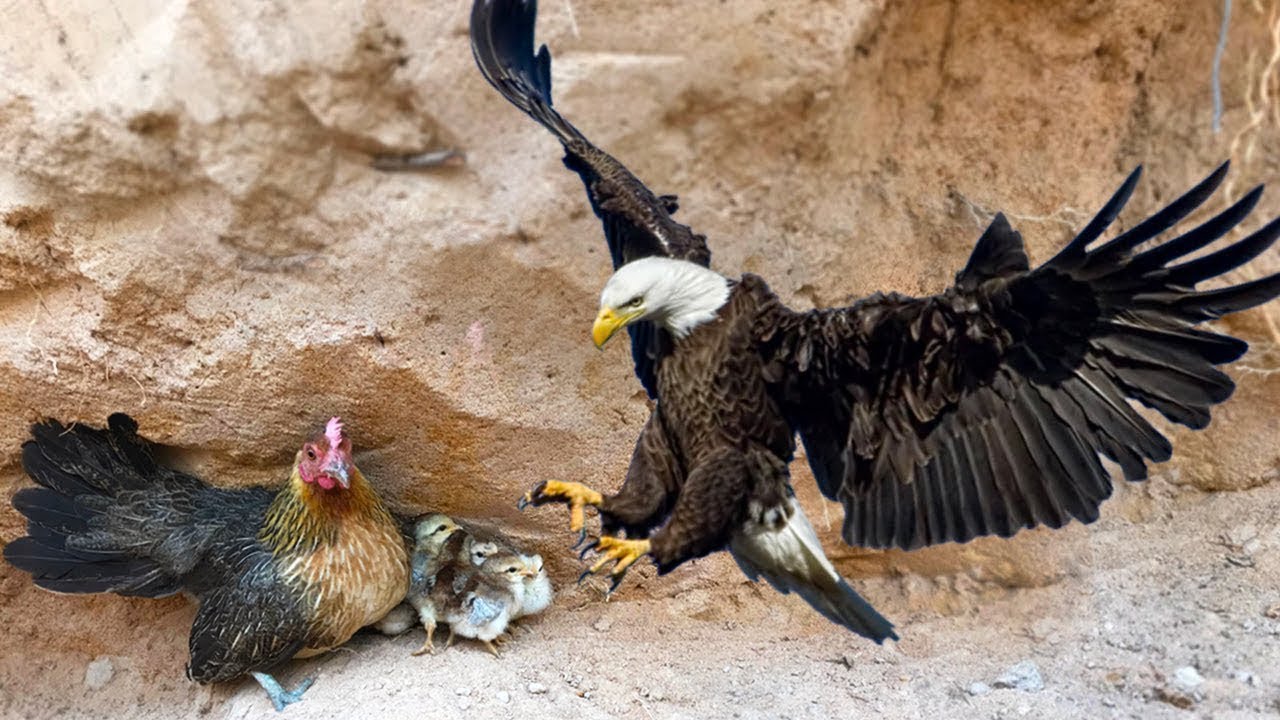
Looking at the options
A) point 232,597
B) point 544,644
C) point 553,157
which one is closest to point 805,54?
point 553,157

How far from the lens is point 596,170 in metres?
2.20

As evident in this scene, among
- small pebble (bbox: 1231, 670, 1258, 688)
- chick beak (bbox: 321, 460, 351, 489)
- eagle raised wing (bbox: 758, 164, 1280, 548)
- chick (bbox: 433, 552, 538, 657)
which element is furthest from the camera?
chick (bbox: 433, 552, 538, 657)

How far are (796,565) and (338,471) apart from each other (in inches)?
49.8

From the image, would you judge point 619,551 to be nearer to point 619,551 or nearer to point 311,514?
point 619,551

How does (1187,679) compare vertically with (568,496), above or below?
below

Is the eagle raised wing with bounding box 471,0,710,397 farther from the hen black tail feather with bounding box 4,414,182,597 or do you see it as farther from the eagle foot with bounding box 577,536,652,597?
the hen black tail feather with bounding box 4,414,182,597

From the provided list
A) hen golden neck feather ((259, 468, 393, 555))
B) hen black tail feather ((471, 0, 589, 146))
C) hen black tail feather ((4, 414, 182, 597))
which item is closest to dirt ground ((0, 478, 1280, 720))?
hen black tail feather ((4, 414, 182, 597))

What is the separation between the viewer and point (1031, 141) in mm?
2775

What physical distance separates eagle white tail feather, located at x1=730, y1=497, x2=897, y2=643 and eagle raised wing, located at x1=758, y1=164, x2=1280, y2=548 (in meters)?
0.11

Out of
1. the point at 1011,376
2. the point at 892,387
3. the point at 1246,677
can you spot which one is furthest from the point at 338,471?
the point at 1246,677

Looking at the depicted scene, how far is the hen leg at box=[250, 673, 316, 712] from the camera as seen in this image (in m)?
2.83

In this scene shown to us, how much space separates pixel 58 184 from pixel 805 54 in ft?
6.25

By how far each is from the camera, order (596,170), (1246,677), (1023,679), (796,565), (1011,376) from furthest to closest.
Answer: (1023,679)
(1246,677)
(596,170)
(796,565)
(1011,376)

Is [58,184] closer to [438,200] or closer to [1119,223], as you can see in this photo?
[438,200]
